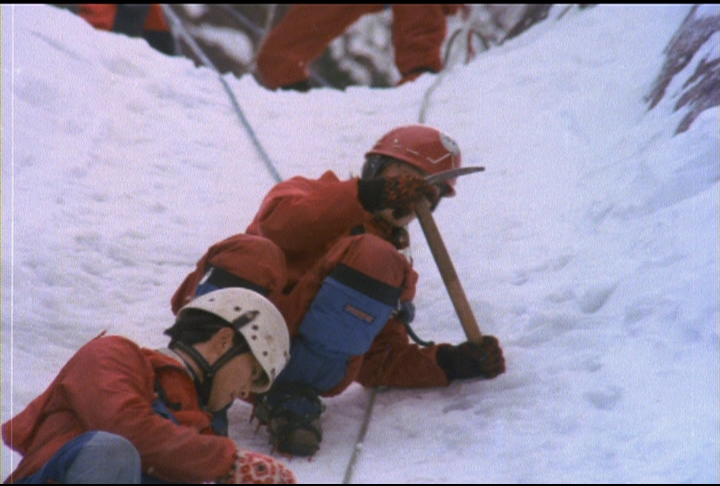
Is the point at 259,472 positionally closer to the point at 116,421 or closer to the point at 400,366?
the point at 116,421

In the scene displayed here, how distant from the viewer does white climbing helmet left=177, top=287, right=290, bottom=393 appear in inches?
79.7

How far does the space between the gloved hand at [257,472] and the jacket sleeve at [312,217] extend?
89cm

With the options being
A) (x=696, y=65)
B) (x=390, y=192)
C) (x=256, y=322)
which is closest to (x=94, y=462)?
(x=256, y=322)

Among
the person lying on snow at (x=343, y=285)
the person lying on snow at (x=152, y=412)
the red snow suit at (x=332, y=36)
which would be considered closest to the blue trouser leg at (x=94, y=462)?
the person lying on snow at (x=152, y=412)

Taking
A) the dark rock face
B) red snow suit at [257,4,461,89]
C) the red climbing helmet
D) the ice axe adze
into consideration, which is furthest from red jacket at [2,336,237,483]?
red snow suit at [257,4,461,89]

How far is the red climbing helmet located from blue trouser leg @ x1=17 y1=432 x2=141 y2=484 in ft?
5.06

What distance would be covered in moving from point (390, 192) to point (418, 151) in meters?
0.40

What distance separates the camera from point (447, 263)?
271cm

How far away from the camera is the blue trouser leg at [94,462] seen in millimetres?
1537

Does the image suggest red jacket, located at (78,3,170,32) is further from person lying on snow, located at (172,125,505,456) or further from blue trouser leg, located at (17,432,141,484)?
blue trouser leg, located at (17,432,141,484)

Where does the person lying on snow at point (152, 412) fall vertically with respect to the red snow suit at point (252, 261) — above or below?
above

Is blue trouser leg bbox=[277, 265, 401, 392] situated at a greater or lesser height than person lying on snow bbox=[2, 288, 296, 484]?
lesser

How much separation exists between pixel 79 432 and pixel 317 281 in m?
0.83

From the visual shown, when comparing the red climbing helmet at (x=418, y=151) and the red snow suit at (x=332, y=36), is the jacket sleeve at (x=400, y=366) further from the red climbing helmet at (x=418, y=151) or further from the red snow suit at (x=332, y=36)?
the red snow suit at (x=332, y=36)
